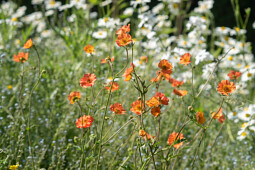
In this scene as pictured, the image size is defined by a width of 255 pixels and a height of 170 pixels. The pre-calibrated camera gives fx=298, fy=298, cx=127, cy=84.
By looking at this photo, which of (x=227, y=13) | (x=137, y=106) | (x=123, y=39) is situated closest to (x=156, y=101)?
(x=137, y=106)

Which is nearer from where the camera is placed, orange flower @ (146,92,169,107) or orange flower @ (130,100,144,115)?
orange flower @ (146,92,169,107)

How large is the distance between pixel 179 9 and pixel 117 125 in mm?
2974

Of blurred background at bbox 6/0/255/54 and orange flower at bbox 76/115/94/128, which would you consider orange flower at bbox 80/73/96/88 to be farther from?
blurred background at bbox 6/0/255/54

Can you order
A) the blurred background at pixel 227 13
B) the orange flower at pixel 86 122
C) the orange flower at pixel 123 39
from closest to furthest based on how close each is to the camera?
the orange flower at pixel 123 39 → the orange flower at pixel 86 122 → the blurred background at pixel 227 13

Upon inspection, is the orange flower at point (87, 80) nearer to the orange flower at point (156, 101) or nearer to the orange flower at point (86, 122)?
the orange flower at point (86, 122)

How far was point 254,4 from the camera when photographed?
563 cm

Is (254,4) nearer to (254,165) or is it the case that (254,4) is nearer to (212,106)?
(212,106)

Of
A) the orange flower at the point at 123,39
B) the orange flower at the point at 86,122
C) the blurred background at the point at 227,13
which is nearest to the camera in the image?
the orange flower at the point at 123,39

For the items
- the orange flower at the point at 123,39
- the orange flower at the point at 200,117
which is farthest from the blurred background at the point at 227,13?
the orange flower at the point at 123,39

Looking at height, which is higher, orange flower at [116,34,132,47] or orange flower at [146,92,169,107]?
orange flower at [116,34,132,47]

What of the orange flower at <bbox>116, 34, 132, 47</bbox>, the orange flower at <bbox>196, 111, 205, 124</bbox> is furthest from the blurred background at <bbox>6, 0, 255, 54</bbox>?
the orange flower at <bbox>116, 34, 132, 47</bbox>

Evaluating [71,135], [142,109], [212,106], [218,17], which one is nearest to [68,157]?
[71,135]

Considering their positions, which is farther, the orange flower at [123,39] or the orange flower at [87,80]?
the orange flower at [87,80]

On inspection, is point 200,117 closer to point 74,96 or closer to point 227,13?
point 74,96
